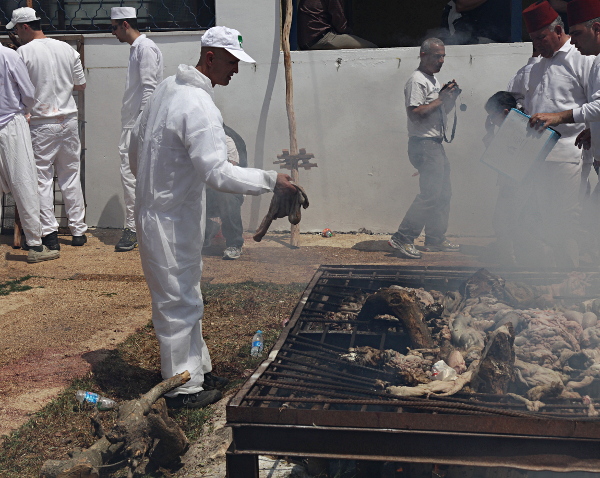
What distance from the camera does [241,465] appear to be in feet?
8.97

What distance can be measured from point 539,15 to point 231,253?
158 inches

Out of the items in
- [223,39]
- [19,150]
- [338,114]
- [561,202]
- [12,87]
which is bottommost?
[561,202]

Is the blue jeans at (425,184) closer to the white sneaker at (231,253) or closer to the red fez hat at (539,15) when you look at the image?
the white sneaker at (231,253)

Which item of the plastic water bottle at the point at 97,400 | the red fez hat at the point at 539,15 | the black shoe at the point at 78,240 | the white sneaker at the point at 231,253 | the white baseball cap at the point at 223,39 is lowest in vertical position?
the black shoe at the point at 78,240

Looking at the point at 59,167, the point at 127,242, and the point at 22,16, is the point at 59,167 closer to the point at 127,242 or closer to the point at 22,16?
the point at 127,242

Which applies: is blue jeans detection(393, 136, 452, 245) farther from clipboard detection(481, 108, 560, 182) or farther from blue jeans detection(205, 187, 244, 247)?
clipboard detection(481, 108, 560, 182)

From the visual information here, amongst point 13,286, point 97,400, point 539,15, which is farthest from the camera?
point 13,286

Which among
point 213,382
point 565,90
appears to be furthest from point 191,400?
point 565,90

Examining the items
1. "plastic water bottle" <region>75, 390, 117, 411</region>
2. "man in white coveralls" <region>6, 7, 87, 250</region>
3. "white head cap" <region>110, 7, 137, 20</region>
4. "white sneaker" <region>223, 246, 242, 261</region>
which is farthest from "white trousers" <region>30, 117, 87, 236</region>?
"plastic water bottle" <region>75, 390, 117, 411</region>

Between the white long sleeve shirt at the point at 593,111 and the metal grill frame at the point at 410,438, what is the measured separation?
3366 millimetres

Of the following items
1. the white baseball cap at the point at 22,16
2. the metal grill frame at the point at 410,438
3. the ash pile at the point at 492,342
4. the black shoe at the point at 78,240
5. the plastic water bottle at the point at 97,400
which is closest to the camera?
the metal grill frame at the point at 410,438

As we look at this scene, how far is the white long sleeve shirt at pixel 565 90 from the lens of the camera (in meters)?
6.18

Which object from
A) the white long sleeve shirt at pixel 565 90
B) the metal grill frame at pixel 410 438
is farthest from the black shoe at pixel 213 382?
the white long sleeve shirt at pixel 565 90

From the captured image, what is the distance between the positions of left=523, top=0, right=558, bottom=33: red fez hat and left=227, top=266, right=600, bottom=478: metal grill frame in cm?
439
